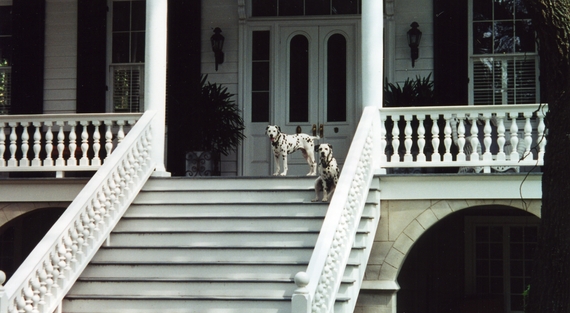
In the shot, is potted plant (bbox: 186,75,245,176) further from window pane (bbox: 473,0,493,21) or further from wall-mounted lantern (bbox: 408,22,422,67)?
window pane (bbox: 473,0,493,21)

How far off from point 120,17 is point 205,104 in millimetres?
2285

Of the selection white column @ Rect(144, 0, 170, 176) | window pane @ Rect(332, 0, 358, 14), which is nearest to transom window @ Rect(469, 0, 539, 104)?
window pane @ Rect(332, 0, 358, 14)

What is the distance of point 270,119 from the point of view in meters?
12.9

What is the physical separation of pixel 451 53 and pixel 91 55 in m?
5.23

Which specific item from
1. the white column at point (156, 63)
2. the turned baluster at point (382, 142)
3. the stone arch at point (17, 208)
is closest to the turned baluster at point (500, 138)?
the turned baluster at point (382, 142)

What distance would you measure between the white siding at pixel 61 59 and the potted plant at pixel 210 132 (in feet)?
7.31

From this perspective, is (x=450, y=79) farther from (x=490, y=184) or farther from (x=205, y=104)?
(x=205, y=104)

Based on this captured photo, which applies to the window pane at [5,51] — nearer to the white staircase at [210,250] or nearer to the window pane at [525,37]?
the white staircase at [210,250]

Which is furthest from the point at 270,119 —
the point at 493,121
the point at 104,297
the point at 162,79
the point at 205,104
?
the point at 104,297

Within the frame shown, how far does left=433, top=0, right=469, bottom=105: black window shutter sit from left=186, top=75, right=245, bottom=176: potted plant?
2861 millimetres

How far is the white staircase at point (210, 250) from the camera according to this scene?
863 cm

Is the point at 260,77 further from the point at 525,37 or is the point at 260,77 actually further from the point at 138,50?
the point at 525,37

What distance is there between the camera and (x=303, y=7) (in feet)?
42.7

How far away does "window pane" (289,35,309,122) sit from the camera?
1284 cm
